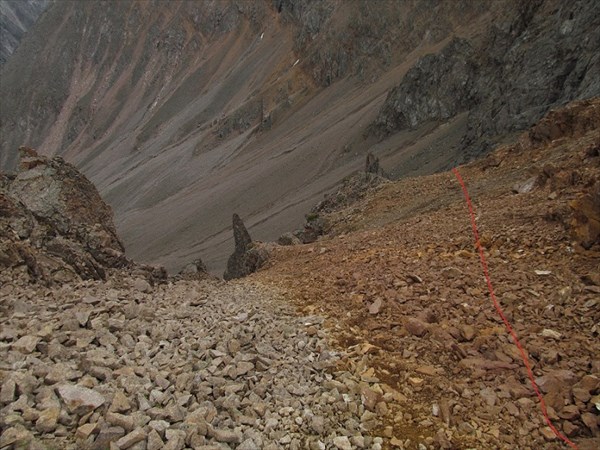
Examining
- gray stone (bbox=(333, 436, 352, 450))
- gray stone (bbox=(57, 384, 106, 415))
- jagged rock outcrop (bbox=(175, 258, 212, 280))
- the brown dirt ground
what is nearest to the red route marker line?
the brown dirt ground

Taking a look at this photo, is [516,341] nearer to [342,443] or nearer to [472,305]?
[472,305]

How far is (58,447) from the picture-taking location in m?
4.58

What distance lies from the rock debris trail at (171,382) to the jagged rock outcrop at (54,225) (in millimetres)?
3203

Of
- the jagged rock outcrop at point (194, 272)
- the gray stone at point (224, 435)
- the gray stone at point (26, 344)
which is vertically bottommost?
the jagged rock outcrop at point (194, 272)

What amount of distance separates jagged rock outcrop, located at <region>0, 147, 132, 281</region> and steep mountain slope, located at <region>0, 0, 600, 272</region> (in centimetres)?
1912

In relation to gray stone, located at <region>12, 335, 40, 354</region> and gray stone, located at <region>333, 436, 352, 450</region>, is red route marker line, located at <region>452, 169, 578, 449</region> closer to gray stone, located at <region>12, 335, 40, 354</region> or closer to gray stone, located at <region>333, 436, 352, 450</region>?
gray stone, located at <region>333, 436, 352, 450</region>

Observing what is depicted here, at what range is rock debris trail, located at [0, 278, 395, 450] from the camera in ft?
16.0

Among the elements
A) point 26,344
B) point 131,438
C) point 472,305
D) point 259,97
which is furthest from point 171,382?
point 259,97

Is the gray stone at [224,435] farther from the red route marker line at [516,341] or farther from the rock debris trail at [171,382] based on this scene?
the red route marker line at [516,341]

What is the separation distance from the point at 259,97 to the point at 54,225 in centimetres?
7568

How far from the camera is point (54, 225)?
1512cm

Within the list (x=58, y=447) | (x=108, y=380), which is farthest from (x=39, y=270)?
(x=58, y=447)

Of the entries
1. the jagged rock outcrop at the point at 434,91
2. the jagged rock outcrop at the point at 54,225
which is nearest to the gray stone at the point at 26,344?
the jagged rock outcrop at the point at 54,225

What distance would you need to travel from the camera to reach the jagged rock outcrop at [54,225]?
38.0 ft
